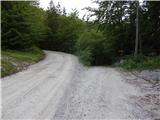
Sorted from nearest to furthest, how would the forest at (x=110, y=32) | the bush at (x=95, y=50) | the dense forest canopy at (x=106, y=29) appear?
1. the forest at (x=110, y=32)
2. the dense forest canopy at (x=106, y=29)
3. the bush at (x=95, y=50)

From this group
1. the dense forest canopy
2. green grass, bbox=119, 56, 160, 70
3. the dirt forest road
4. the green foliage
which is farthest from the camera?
the green foliage

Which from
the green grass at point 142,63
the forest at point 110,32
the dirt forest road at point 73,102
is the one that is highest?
the forest at point 110,32

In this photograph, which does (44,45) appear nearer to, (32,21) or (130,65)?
(32,21)

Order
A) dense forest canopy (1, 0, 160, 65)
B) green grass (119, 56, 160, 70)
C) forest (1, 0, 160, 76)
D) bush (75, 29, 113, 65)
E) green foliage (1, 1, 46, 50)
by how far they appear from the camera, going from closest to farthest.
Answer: green grass (119, 56, 160, 70) < forest (1, 0, 160, 76) < dense forest canopy (1, 0, 160, 65) < bush (75, 29, 113, 65) < green foliage (1, 1, 46, 50)

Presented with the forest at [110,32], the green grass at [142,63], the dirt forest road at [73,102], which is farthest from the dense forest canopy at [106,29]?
the dirt forest road at [73,102]

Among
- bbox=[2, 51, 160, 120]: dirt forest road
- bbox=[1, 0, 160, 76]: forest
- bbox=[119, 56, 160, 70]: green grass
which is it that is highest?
bbox=[1, 0, 160, 76]: forest

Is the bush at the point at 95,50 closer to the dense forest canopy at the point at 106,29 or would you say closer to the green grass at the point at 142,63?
the dense forest canopy at the point at 106,29

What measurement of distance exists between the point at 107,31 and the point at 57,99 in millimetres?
22200

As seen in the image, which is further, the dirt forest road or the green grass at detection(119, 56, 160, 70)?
the green grass at detection(119, 56, 160, 70)

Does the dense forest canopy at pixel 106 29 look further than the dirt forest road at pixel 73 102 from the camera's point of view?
Yes

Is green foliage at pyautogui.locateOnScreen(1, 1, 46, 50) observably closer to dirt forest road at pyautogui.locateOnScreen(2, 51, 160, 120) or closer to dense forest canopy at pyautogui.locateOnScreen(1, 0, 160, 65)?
dense forest canopy at pyautogui.locateOnScreen(1, 0, 160, 65)

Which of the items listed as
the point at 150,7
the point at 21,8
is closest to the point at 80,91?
the point at 150,7

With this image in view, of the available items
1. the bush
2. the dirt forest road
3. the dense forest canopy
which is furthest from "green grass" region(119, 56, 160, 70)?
the dirt forest road

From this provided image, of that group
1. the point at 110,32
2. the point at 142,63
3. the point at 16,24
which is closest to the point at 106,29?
the point at 110,32
